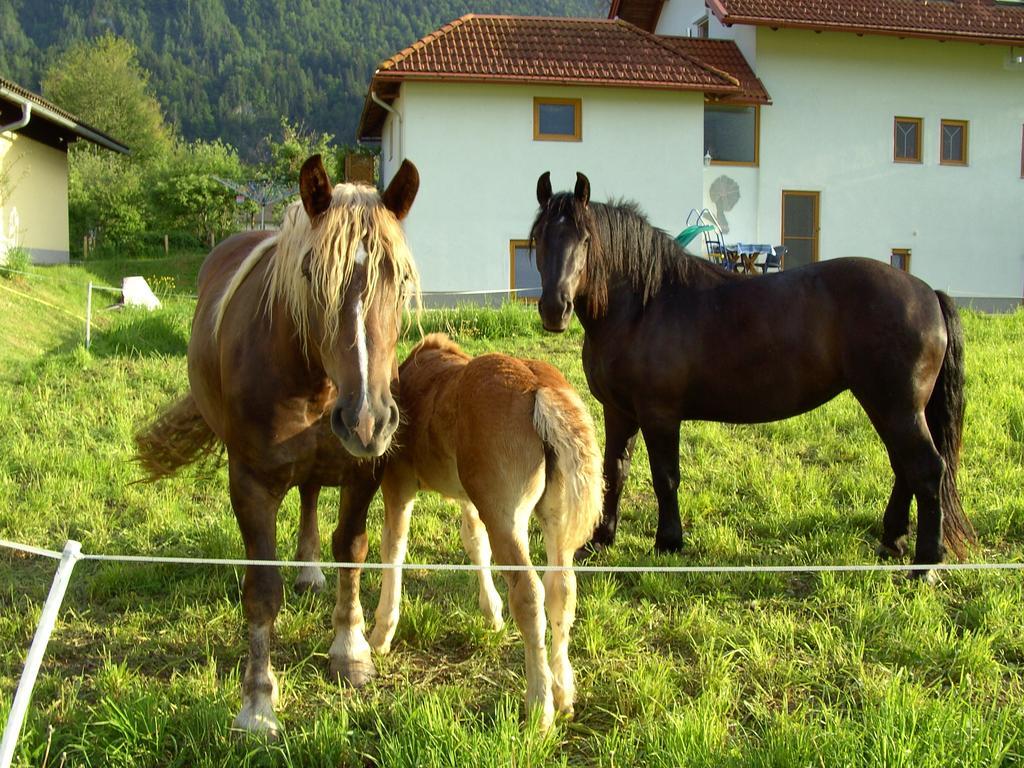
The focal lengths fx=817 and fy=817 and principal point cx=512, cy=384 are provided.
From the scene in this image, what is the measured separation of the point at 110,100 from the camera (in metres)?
49.0

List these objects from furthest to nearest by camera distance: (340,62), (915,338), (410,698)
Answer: (340,62)
(915,338)
(410,698)

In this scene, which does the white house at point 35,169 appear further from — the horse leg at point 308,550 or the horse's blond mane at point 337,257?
the horse's blond mane at point 337,257

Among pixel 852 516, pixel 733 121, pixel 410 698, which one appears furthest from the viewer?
pixel 733 121

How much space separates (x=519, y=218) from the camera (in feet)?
56.7

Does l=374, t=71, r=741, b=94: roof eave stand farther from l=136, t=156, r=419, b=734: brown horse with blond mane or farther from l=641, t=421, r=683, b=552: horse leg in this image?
l=136, t=156, r=419, b=734: brown horse with blond mane

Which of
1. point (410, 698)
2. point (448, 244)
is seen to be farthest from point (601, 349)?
point (448, 244)

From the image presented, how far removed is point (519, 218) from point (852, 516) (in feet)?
42.4

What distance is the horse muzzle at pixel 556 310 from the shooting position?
4.46 meters

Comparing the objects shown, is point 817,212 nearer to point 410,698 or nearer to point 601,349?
point 601,349

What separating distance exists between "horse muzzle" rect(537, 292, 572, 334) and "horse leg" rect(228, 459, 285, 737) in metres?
1.90

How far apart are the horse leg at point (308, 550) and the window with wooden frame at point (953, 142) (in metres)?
19.7

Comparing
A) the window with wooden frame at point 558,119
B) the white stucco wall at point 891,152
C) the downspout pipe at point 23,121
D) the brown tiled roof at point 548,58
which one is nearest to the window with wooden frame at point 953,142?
the white stucco wall at point 891,152

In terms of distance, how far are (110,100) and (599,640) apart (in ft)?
180

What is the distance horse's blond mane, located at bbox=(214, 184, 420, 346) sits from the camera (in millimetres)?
2654
